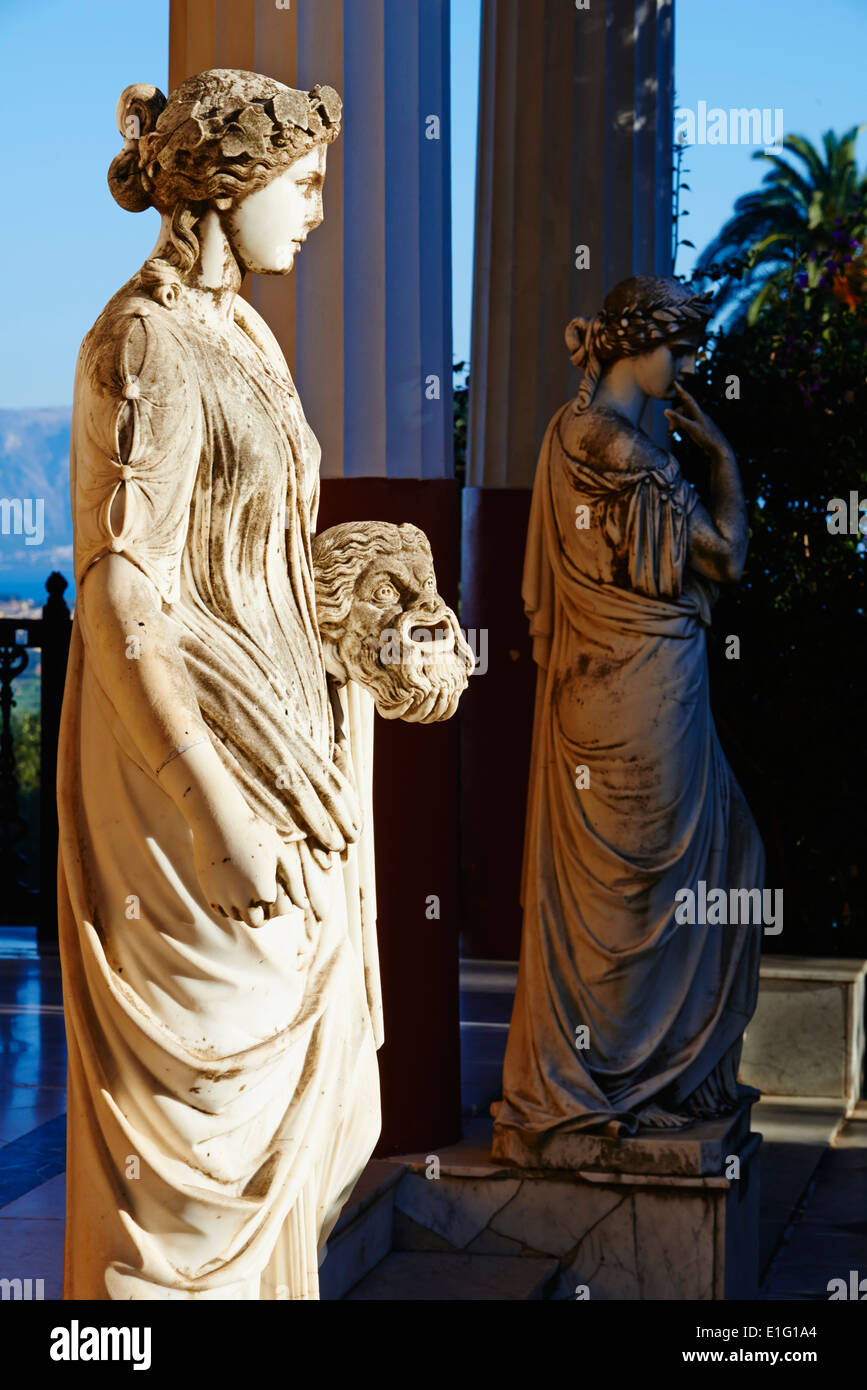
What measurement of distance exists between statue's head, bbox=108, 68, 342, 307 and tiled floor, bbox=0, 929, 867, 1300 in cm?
254

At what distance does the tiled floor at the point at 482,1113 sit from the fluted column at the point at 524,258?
106cm

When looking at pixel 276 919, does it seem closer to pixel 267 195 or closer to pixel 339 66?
pixel 267 195

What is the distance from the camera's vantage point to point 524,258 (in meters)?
8.46

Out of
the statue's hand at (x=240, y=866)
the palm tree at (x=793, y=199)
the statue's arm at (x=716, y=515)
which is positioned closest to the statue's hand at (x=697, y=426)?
the statue's arm at (x=716, y=515)

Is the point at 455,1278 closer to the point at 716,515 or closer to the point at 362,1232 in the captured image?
the point at 362,1232

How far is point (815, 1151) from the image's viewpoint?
664cm

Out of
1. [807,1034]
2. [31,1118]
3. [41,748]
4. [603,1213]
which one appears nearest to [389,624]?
[603,1213]

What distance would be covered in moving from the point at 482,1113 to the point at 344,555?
3.60 meters

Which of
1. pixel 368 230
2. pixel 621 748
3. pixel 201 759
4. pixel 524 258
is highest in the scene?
pixel 524 258

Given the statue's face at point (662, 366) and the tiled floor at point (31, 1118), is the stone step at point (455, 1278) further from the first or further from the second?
the statue's face at point (662, 366)

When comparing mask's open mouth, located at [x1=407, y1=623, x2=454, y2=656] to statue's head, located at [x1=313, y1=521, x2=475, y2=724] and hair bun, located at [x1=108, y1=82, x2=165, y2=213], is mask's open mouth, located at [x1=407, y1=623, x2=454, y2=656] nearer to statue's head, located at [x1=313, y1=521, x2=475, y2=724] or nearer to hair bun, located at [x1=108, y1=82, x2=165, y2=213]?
statue's head, located at [x1=313, y1=521, x2=475, y2=724]

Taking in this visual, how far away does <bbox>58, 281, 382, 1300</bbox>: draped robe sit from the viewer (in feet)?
7.64

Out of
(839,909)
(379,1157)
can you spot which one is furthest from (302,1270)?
(839,909)

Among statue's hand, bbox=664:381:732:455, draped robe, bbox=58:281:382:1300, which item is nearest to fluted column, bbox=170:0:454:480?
statue's hand, bbox=664:381:732:455
